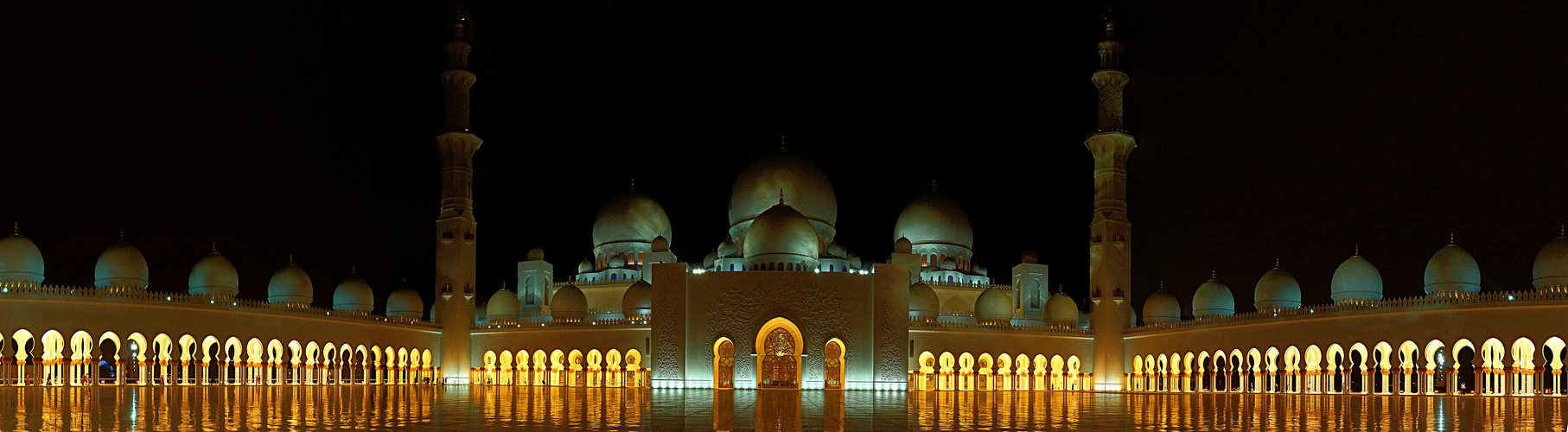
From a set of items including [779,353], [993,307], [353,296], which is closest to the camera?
[779,353]

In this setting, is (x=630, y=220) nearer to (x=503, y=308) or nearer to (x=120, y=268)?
(x=503, y=308)

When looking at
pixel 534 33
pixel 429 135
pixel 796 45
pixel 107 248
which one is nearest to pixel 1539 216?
pixel 796 45

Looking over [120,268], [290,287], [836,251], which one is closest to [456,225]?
[290,287]

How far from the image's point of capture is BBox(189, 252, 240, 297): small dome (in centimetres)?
2686

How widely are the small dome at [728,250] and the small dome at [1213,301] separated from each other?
9.99 meters

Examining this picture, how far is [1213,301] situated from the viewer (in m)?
29.1

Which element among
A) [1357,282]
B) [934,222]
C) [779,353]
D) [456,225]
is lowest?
[779,353]

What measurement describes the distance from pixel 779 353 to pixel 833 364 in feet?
3.59

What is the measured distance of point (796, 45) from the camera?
31.6 metres

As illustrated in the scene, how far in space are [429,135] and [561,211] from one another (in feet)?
16.7

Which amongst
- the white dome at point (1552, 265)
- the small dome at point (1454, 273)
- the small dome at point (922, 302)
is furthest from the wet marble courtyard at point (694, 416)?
the small dome at point (922, 302)

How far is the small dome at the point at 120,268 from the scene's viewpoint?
83.9 ft

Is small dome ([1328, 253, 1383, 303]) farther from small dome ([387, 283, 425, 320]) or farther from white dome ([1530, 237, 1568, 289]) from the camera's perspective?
small dome ([387, 283, 425, 320])

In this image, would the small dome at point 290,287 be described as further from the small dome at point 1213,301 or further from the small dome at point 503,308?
the small dome at point 1213,301
